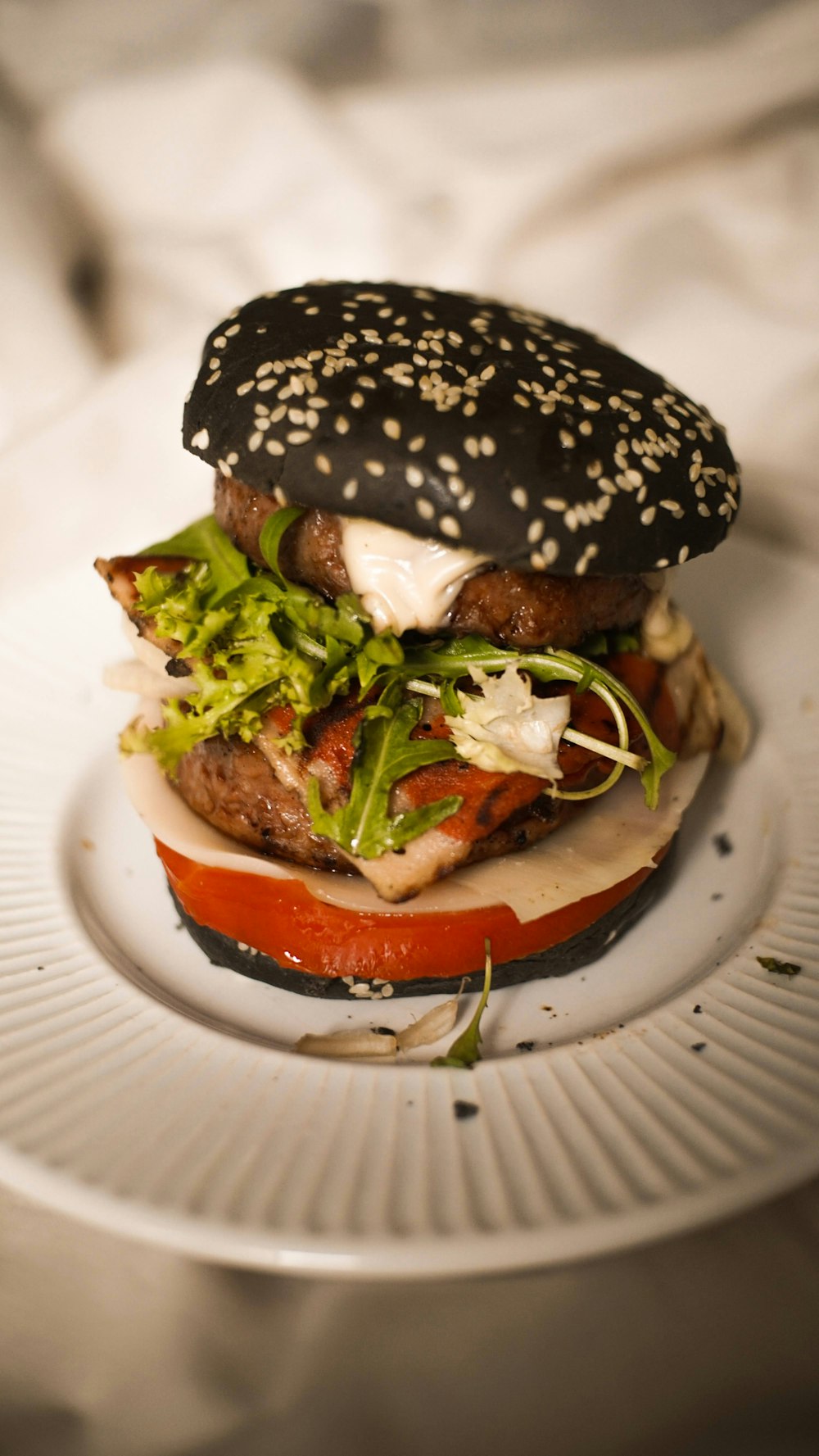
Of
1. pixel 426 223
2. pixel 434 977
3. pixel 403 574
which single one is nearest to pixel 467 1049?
pixel 434 977

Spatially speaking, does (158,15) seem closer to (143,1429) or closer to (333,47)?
(333,47)

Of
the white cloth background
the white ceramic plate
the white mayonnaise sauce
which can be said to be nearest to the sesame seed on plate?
the white mayonnaise sauce

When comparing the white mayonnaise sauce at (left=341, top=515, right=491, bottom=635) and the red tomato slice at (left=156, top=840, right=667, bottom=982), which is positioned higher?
the white mayonnaise sauce at (left=341, top=515, right=491, bottom=635)

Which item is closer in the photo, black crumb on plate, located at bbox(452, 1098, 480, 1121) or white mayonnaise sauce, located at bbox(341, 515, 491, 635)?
black crumb on plate, located at bbox(452, 1098, 480, 1121)

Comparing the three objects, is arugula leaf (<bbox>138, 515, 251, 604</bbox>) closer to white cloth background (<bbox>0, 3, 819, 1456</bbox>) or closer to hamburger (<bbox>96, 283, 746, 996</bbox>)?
hamburger (<bbox>96, 283, 746, 996</bbox>)

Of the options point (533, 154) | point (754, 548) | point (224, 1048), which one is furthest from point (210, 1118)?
point (533, 154)

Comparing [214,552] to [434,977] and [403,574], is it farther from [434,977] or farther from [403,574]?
[434,977]
